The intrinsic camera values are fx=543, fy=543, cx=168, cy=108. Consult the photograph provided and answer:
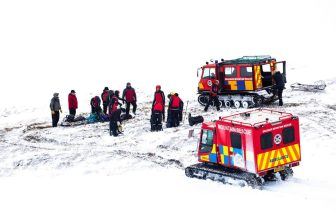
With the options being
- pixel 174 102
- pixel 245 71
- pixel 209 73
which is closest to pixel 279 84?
pixel 245 71

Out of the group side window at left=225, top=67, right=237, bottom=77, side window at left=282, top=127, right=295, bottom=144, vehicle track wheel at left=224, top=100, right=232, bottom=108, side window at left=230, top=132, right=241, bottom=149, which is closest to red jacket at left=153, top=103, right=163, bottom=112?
vehicle track wheel at left=224, top=100, right=232, bottom=108

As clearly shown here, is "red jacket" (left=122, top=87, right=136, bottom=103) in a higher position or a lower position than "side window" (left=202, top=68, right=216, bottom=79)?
lower

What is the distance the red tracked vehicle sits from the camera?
1459cm

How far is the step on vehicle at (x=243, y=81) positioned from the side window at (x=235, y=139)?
10.4 m

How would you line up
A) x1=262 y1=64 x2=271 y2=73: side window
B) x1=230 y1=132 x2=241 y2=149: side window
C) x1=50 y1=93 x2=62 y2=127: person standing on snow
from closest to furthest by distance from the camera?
x1=230 y1=132 x2=241 y2=149: side window
x1=50 y1=93 x2=62 y2=127: person standing on snow
x1=262 y1=64 x2=271 y2=73: side window

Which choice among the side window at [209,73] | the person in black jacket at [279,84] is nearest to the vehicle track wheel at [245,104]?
the person in black jacket at [279,84]

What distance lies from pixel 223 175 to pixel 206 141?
1223 millimetres

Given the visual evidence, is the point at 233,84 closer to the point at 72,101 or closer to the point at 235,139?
the point at 72,101

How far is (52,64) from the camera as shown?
45.6 meters

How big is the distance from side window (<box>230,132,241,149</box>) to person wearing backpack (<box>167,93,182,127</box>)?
7080 mm

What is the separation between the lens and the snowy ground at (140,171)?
13815mm

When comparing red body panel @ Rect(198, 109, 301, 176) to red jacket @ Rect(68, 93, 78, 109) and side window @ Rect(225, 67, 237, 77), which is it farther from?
red jacket @ Rect(68, 93, 78, 109)

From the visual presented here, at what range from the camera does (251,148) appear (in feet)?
47.7

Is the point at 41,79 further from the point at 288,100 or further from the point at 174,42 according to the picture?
the point at 288,100
